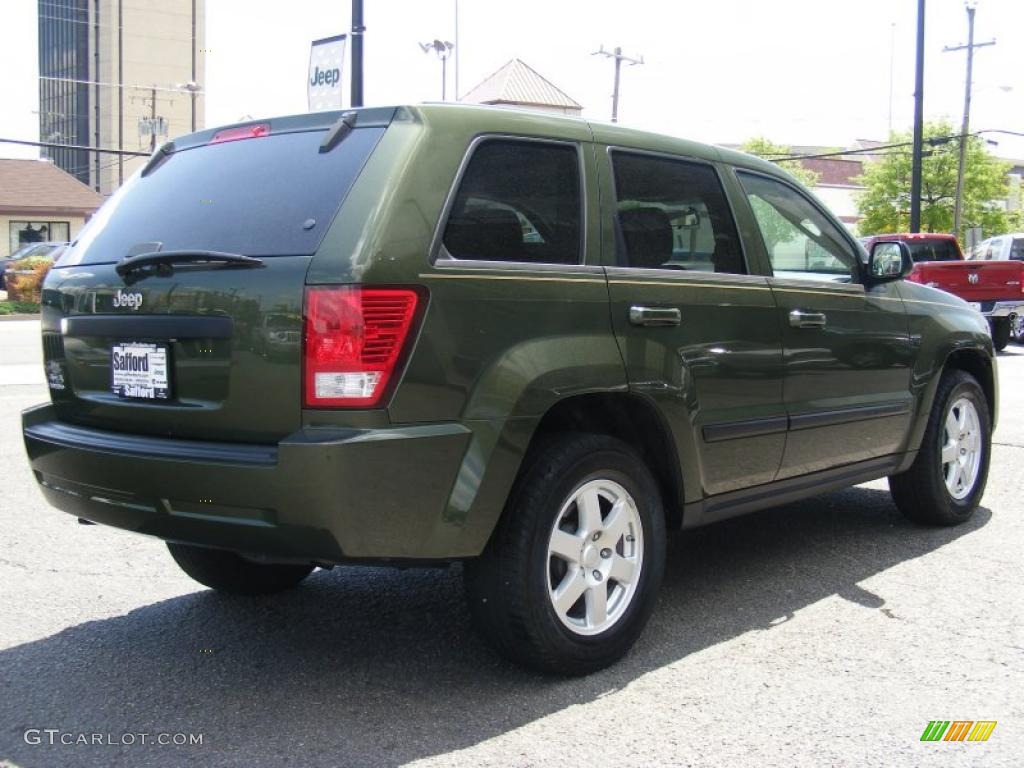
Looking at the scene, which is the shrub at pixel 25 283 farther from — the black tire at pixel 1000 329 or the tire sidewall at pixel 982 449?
the tire sidewall at pixel 982 449

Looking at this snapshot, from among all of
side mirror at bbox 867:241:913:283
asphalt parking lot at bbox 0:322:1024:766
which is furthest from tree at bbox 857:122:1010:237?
asphalt parking lot at bbox 0:322:1024:766

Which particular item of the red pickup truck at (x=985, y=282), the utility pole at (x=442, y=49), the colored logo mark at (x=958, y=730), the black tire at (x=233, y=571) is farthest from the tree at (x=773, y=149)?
the colored logo mark at (x=958, y=730)

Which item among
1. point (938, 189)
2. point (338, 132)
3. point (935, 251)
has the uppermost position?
point (938, 189)

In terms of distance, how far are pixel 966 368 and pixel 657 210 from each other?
2.85 meters

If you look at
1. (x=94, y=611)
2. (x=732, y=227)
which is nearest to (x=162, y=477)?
(x=94, y=611)

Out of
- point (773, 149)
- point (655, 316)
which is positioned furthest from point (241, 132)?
point (773, 149)

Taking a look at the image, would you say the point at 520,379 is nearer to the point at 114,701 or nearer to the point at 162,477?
the point at 162,477

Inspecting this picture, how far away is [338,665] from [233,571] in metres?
0.87

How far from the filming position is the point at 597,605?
385 centimetres

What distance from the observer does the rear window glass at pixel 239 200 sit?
3.47 metres

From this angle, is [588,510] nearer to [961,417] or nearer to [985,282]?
[961,417]

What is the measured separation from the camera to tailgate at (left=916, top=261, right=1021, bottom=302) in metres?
18.2

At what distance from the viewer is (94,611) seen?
4.55m

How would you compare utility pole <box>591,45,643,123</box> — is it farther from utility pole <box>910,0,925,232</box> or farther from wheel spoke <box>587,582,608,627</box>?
wheel spoke <box>587,582,608,627</box>
